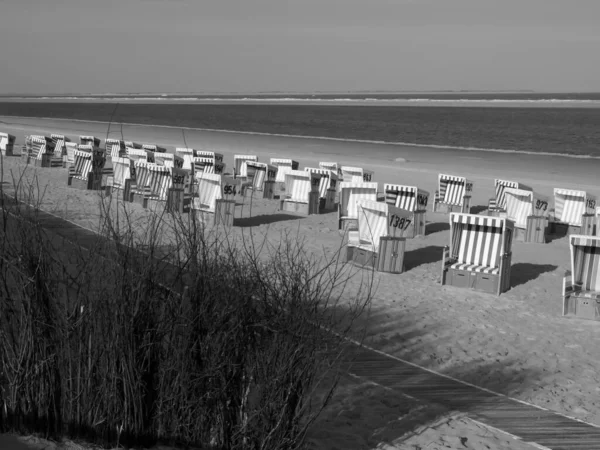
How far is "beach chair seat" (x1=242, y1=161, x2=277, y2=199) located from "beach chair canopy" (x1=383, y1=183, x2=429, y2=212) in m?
4.20

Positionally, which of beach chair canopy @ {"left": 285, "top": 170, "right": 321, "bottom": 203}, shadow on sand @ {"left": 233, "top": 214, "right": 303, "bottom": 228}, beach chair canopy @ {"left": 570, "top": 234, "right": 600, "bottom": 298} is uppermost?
beach chair canopy @ {"left": 285, "top": 170, "right": 321, "bottom": 203}

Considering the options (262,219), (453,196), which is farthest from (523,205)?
(262,219)

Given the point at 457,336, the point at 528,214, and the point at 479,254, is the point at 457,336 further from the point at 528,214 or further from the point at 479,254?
the point at 528,214

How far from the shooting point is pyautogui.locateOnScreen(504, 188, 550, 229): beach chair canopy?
51.5ft

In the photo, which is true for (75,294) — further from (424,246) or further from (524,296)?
(424,246)

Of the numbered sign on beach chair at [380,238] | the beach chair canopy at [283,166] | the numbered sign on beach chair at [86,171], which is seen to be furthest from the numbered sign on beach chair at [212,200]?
the beach chair canopy at [283,166]

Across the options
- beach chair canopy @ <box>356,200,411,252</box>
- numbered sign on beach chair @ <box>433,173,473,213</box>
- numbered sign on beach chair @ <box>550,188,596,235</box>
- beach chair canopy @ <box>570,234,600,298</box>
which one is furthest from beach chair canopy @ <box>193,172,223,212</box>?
numbered sign on beach chair @ <box>550,188,596,235</box>

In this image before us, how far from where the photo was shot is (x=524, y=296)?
11.1 m

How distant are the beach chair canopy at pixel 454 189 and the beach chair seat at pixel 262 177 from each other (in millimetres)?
4038

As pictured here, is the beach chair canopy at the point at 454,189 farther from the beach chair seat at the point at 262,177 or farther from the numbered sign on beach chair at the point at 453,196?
the beach chair seat at the point at 262,177

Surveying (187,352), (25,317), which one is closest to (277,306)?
(187,352)

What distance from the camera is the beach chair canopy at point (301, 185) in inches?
690

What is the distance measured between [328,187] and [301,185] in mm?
886

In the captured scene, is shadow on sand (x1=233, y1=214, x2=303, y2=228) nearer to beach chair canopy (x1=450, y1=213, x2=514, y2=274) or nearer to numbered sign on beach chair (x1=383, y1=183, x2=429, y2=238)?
numbered sign on beach chair (x1=383, y1=183, x2=429, y2=238)
